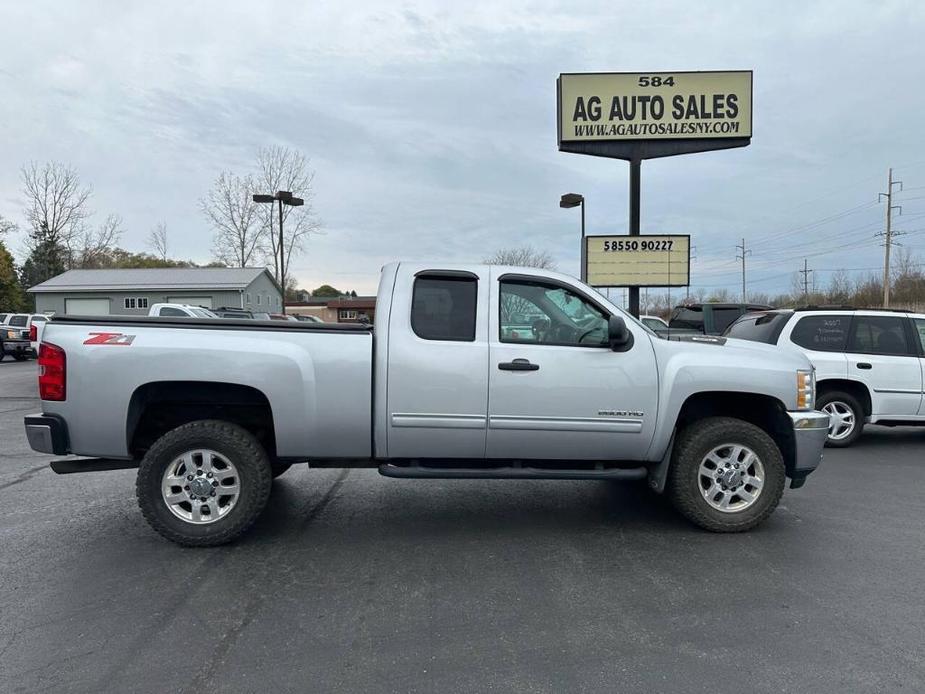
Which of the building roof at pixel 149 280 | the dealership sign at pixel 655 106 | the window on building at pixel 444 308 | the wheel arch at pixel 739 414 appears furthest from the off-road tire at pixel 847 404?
the building roof at pixel 149 280

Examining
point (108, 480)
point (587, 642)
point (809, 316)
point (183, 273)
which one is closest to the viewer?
point (587, 642)

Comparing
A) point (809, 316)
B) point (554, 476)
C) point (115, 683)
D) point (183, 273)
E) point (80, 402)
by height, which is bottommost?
point (115, 683)

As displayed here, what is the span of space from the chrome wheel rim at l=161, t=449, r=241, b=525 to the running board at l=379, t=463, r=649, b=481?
109 centimetres

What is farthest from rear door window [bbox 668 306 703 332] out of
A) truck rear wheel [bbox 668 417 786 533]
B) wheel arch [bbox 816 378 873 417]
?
truck rear wheel [bbox 668 417 786 533]

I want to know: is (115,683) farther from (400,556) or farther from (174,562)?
(400,556)

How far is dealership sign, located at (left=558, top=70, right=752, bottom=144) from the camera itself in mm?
12258

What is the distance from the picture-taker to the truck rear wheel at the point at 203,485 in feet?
14.1

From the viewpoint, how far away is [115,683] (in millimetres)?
2781

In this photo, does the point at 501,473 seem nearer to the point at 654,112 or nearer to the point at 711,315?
the point at 654,112

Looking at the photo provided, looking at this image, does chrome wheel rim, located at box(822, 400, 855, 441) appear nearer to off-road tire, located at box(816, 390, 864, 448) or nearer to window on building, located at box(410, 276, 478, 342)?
off-road tire, located at box(816, 390, 864, 448)

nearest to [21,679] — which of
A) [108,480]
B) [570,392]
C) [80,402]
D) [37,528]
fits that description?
[80,402]

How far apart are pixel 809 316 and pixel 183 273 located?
144ft

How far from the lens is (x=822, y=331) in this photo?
7.92 m

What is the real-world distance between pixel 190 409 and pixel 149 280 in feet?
139
